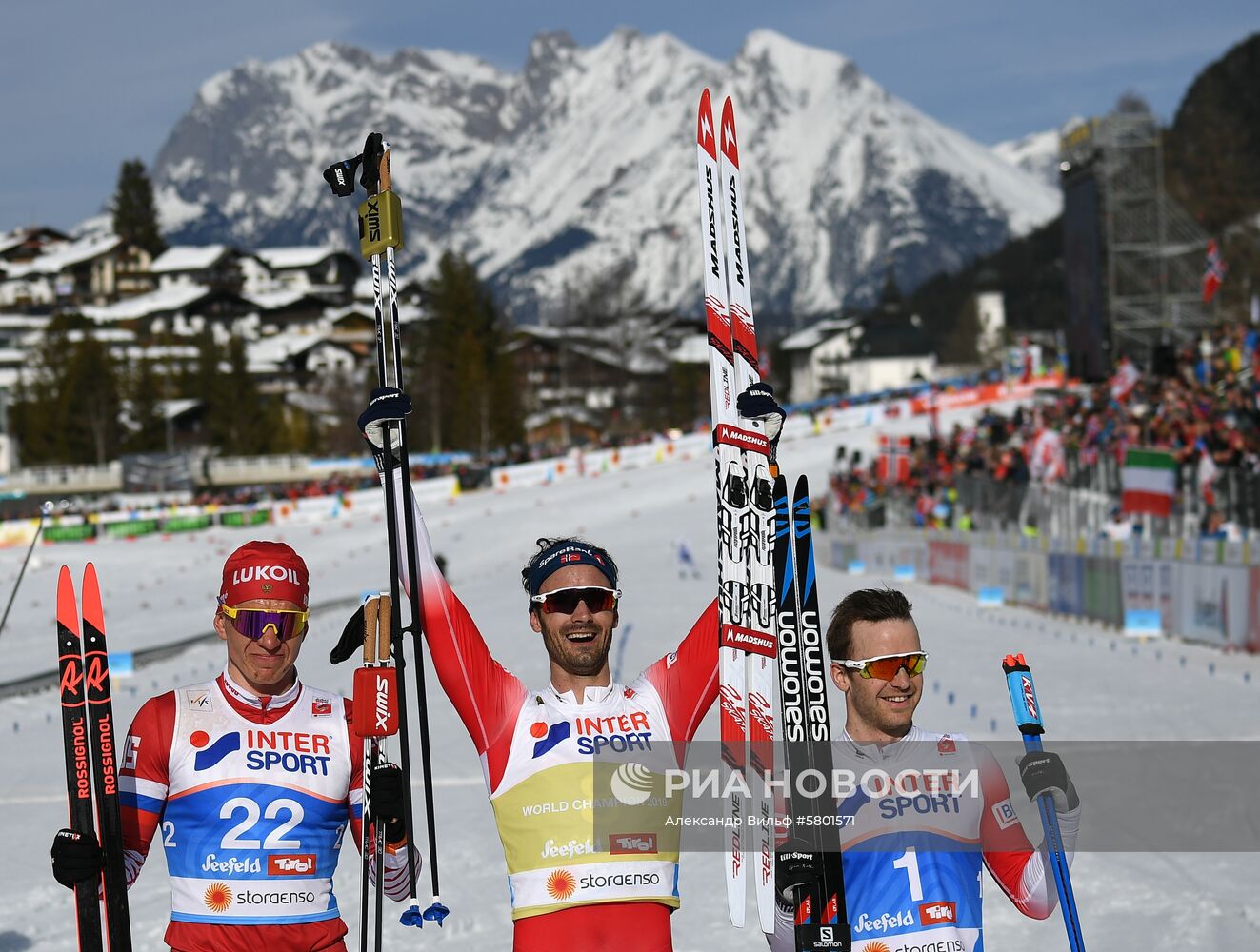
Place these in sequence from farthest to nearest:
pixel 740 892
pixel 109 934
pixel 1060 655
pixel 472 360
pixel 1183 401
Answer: pixel 472 360, pixel 1183 401, pixel 1060 655, pixel 740 892, pixel 109 934

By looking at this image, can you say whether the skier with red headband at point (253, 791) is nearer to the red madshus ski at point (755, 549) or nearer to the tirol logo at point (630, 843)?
the tirol logo at point (630, 843)

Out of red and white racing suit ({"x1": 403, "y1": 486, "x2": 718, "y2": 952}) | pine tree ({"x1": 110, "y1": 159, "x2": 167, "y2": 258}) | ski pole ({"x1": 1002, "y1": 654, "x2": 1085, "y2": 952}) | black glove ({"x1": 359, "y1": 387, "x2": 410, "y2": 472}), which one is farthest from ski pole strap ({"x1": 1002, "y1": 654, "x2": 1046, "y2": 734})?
pine tree ({"x1": 110, "y1": 159, "x2": 167, "y2": 258})

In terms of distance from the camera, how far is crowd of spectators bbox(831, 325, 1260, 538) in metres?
18.2

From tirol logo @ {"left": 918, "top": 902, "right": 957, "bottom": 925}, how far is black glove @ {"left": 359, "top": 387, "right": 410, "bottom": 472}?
2.18 m

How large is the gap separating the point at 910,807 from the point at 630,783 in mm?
848

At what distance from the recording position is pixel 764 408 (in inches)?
185

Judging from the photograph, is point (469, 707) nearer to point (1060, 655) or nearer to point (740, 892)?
point (740, 892)

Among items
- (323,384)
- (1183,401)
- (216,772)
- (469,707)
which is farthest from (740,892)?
(323,384)

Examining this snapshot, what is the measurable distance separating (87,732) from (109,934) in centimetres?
58

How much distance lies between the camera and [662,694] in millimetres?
4469

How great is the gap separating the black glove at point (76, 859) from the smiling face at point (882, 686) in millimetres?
2124

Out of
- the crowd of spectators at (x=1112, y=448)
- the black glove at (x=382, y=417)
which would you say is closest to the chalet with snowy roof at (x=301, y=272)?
the crowd of spectators at (x=1112, y=448)

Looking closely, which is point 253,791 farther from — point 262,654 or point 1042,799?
point 1042,799

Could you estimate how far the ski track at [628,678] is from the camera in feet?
24.9
